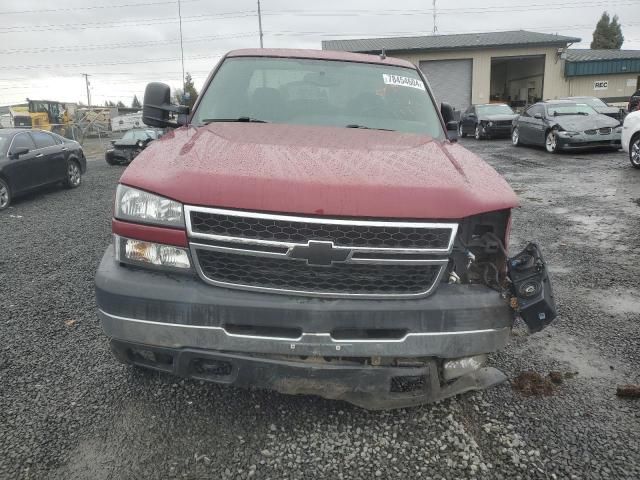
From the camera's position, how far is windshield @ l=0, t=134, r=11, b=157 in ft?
32.7

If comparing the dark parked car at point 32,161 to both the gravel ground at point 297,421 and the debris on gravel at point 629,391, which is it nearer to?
the gravel ground at point 297,421

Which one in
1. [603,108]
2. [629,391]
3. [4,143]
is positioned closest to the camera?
[629,391]

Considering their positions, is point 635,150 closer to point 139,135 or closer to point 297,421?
point 297,421

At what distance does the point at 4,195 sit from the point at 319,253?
32.4 feet

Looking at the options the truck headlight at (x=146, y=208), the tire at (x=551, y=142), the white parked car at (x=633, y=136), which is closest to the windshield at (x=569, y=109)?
the tire at (x=551, y=142)

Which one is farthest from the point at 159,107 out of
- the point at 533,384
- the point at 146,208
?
the point at 533,384

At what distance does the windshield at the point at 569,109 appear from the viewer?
14.7 m

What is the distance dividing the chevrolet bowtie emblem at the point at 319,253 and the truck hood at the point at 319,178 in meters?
0.14

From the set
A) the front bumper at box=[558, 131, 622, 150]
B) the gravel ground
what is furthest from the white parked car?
the gravel ground

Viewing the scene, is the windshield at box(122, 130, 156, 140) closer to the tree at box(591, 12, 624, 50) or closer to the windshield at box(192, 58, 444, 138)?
the windshield at box(192, 58, 444, 138)

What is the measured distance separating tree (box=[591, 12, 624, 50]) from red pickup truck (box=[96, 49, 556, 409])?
70873 millimetres

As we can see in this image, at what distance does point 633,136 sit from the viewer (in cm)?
1048

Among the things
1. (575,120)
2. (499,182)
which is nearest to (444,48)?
(575,120)

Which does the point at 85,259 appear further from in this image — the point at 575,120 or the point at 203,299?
the point at 575,120
